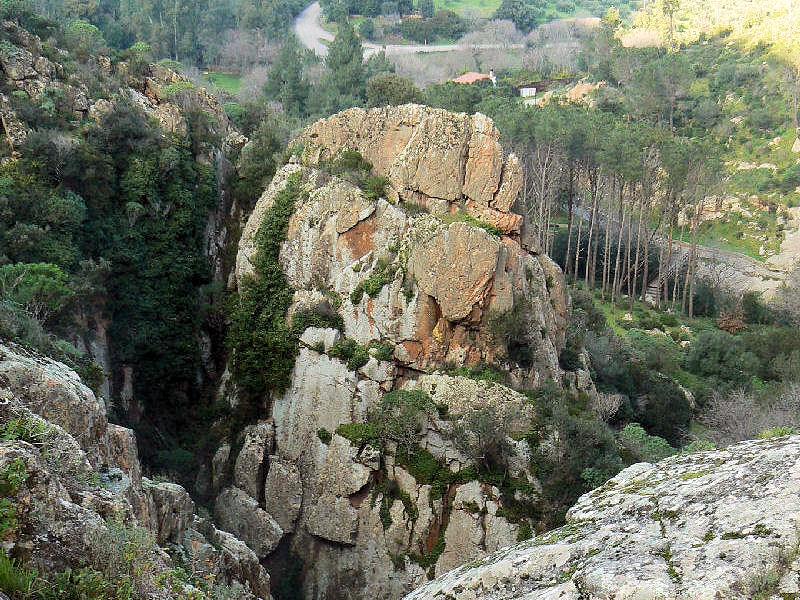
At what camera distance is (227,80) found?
3546 inches

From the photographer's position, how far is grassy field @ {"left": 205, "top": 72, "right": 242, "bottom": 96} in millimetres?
86350

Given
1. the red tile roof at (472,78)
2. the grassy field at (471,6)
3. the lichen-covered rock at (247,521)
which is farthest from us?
the grassy field at (471,6)

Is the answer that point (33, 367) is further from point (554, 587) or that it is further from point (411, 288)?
point (411, 288)

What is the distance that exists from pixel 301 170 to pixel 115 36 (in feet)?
177

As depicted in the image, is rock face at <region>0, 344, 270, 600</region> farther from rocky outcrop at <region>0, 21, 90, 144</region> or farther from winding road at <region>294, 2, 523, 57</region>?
winding road at <region>294, 2, 523, 57</region>

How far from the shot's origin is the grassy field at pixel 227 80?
86.3m

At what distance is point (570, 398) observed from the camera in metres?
28.7

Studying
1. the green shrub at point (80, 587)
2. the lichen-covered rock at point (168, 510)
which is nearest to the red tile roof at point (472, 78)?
the lichen-covered rock at point (168, 510)

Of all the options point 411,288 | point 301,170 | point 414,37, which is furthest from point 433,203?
point 414,37

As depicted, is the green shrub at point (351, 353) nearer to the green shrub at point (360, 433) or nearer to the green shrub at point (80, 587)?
the green shrub at point (360, 433)

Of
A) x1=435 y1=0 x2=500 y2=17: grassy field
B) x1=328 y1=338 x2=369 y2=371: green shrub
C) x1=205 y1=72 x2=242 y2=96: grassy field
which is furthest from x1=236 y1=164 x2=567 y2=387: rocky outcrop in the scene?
x1=435 y1=0 x2=500 y2=17: grassy field

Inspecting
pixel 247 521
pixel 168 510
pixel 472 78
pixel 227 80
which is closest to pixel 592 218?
pixel 247 521

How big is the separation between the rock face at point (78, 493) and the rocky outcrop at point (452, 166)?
16350 millimetres

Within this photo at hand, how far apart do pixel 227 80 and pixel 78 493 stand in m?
86.0
